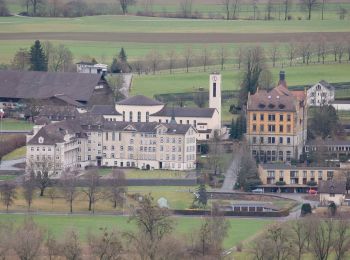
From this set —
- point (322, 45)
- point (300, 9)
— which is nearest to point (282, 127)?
point (322, 45)

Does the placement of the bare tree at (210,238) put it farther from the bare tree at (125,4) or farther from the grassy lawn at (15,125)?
the bare tree at (125,4)

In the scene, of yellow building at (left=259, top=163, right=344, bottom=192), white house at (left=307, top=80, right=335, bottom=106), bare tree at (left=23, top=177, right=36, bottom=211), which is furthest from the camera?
white house at (left=307, top=80, right=335, bottom=106)

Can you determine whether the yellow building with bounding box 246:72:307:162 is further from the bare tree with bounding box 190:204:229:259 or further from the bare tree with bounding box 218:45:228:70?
the bare tree with bounding box 218:45:228:70

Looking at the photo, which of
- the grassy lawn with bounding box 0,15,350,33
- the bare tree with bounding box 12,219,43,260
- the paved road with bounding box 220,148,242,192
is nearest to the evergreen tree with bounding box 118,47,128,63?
the grassy lawn with bounding box 0,15,350,33

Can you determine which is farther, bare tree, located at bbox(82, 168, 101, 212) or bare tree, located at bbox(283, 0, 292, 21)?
bare tree, located at bbox(283, 0, 292, 21)

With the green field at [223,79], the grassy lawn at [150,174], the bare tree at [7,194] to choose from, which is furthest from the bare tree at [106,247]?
the green field at [223,79]

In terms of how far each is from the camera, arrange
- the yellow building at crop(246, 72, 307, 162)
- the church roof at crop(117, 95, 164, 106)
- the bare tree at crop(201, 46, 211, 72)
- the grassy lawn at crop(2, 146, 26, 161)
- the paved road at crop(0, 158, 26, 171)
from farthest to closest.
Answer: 1. the bare tree at crop(201, 46, 211, 72)
2. the church roof at crop(117, 95, 164, 106)
3. the yellow building at crop(246, 72, 307, 162)
4. the grassy lawn at crop(2, 146, 26, 161)
5. the paved road at crop(0, 158, 26, 171)

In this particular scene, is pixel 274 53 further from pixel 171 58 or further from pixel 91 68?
pixel 91 68
